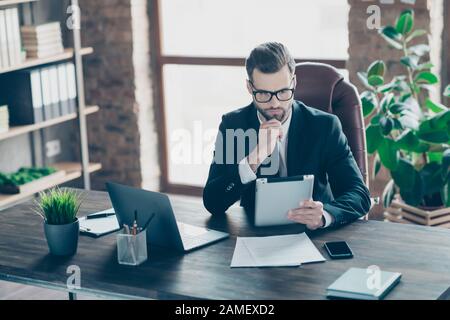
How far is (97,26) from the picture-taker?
5.25m

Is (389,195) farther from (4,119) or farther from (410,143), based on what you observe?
(4,119)

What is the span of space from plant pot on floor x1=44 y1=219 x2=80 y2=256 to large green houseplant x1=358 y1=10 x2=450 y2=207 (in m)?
1.89

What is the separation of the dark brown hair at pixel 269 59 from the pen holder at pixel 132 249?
732mm

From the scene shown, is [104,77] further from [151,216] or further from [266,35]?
[151,216]

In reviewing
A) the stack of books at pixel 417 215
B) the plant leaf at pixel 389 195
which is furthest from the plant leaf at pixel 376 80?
the stack of books at pixel 417 215

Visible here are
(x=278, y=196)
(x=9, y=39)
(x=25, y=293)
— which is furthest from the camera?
(x=9, y=39)

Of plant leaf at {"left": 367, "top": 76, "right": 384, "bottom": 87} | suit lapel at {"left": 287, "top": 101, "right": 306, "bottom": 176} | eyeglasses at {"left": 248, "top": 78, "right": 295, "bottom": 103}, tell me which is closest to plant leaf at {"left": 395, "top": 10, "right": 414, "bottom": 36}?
plant leaf at {"left": 367, "top": 76, "right": 384, "bottom": 87}

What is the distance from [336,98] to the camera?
3.12 m

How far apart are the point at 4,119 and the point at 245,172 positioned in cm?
213

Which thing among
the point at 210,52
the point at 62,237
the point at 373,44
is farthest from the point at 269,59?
the point at 210,52

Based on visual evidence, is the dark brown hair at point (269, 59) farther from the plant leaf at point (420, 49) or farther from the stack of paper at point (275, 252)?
the plant leaf at point (420, 49)

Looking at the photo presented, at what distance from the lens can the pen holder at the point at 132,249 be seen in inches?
91.7

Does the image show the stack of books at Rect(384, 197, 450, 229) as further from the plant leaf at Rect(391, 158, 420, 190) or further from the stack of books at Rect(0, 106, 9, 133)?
the stack of books at Rect(0, 106, 9, 133)
